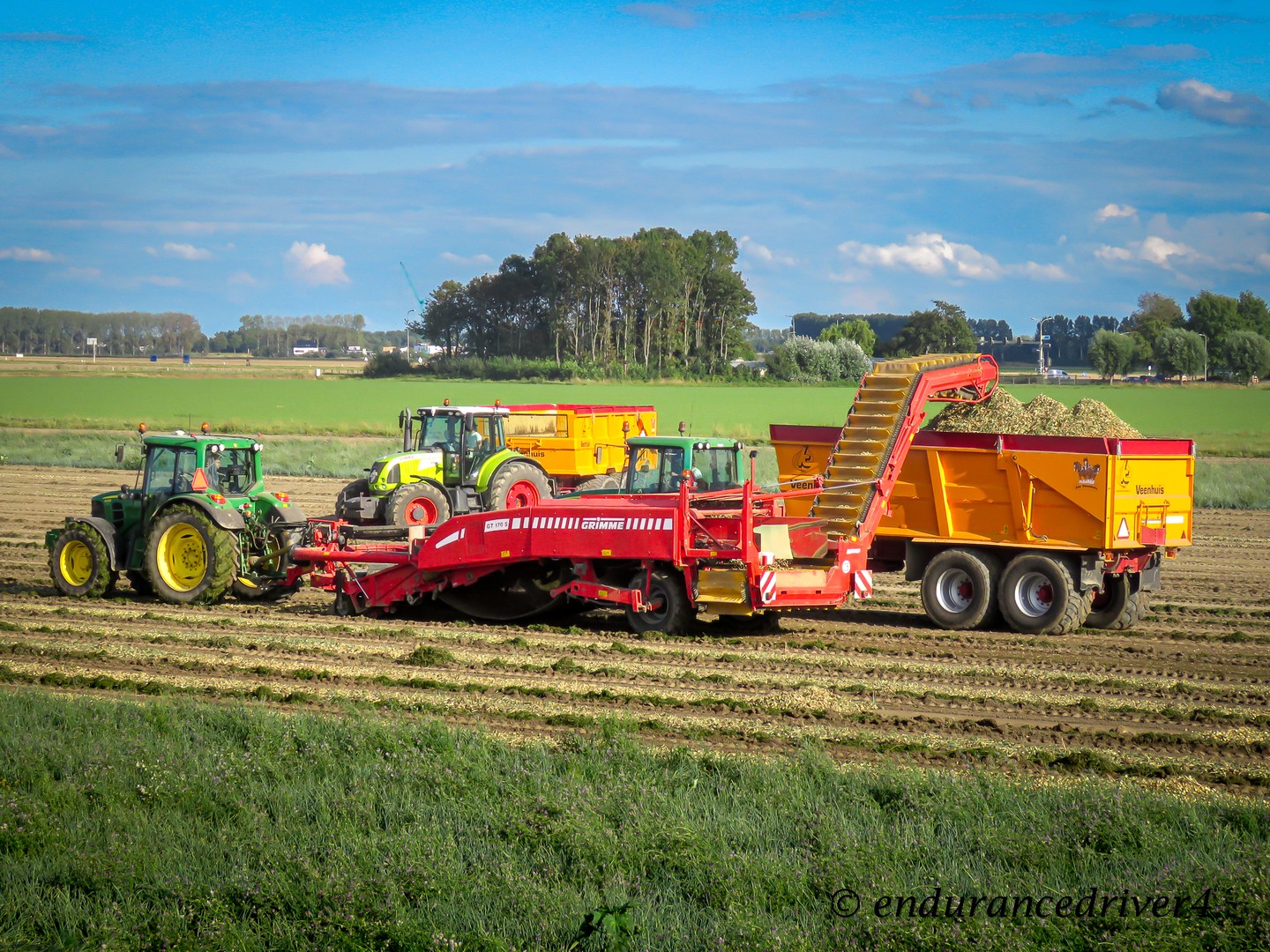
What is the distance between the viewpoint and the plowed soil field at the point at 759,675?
9344mm

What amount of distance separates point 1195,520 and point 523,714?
1864 cm

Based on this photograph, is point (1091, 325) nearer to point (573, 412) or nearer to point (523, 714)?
point (573, 412)

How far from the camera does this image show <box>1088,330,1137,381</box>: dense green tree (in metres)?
99.9

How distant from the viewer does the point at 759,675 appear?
11484 millimetres

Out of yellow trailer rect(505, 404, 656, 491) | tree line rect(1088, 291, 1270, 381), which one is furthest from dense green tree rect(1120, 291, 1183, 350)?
yellow trailer rect(505, 404, 656, 491)

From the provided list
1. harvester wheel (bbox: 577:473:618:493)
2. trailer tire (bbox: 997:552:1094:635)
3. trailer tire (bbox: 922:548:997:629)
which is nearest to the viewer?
trailer tire (bbox: 997:552:1094:635)

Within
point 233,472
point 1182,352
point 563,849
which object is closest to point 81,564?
point 233,472

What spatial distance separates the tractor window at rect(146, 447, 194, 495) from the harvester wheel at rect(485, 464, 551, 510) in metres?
6.38

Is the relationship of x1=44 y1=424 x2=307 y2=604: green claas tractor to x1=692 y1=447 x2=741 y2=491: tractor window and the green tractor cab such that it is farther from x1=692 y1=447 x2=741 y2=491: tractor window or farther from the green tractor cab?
x1=692 y1=447 x2=741 y2=491: tractor window

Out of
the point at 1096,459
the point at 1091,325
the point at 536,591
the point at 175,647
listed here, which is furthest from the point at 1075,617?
the point at 1091,325

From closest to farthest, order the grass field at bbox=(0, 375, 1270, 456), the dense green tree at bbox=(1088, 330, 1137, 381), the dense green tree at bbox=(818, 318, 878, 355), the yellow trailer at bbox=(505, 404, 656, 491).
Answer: the yellow trailer at bbox=(505, 404, 656, 491) → the grass field at bbox=(0, 375, 1270, 456) → the dense green tree at bbox=(1088, 330, 1137, 381) → the dense green tree at bbox=(818, 318, 878, 355)

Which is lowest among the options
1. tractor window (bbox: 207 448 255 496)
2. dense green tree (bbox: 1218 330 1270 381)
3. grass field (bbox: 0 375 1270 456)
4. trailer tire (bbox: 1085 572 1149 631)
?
trailer tire (bbox: 1085 572 1149 631)

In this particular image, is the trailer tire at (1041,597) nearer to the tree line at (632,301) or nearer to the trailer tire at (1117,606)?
the trailer tire at (1117,606)

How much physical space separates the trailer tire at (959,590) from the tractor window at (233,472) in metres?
7.83
